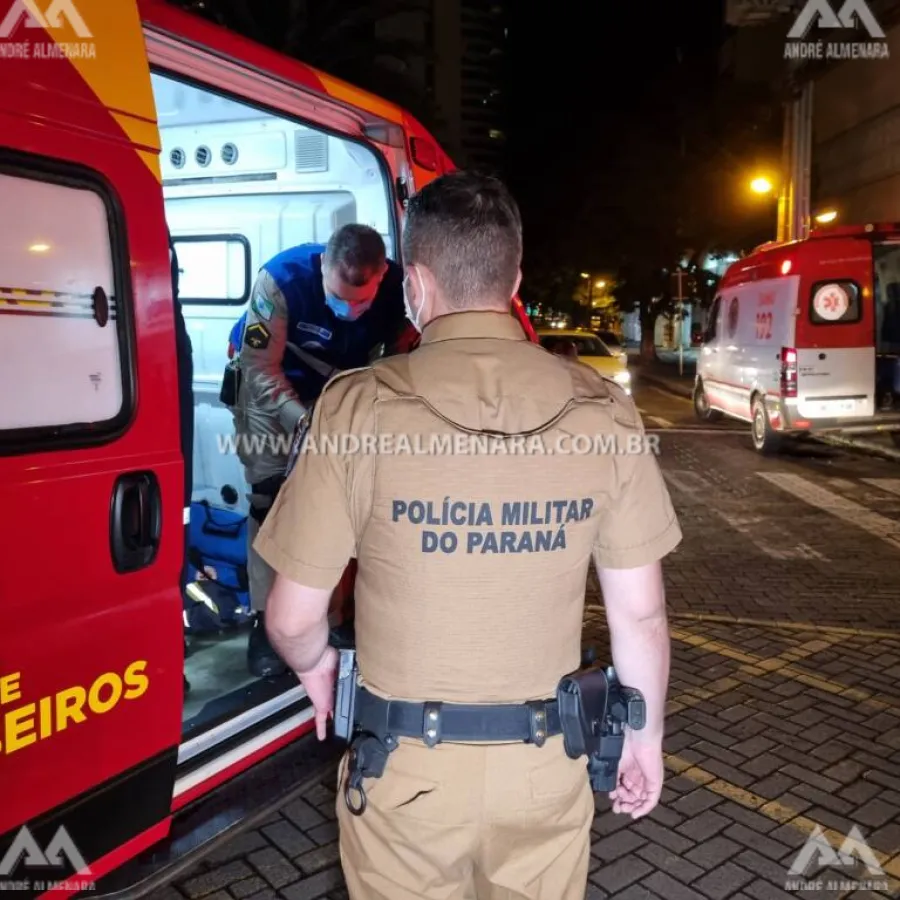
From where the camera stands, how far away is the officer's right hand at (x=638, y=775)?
73.2 inches

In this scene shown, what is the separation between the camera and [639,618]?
1785 millimetres

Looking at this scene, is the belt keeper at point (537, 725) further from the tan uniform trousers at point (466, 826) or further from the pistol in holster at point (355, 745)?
the pistol in holster at point (355, 745)

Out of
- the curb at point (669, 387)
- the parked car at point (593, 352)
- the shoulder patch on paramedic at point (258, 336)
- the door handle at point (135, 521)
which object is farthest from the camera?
the curb at point (669, 387)

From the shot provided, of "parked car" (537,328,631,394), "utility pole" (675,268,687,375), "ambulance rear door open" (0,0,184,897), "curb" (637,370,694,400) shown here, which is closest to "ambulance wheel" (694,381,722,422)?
"parked car" (537,328,631,394)

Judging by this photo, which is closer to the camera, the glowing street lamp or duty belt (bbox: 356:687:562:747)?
duty belt (bbox: 356:687:562:747)

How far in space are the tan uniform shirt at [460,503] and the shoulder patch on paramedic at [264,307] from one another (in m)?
2.17

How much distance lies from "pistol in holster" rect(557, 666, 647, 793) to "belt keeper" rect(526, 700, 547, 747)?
42 millimetres

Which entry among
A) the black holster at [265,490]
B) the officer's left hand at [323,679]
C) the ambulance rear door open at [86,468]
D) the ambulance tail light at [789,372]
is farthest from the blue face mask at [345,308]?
the ambulance tail light at [789,372]

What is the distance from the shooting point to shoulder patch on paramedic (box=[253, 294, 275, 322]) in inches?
148

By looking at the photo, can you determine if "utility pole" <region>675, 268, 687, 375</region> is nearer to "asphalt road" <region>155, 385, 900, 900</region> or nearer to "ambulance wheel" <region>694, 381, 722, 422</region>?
"ambulance wheel" <region>694, 381, 722, 422</region>

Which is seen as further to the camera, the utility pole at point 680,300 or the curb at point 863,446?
the utility pole at point 680,300

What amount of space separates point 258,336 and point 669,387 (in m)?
20.3

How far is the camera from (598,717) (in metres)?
1.75
